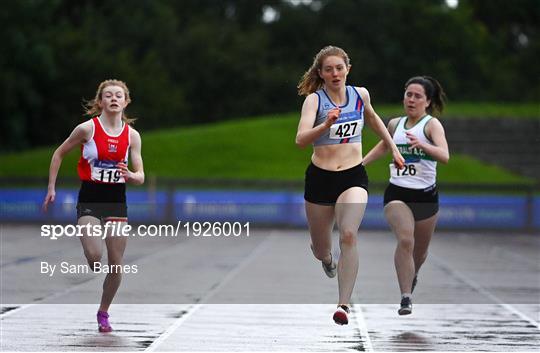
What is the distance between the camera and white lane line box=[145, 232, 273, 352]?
10820 mm

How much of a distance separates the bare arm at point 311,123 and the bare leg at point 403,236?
107 inches

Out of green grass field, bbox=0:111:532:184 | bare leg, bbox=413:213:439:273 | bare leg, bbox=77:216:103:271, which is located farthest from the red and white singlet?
green grass field, bbox=0:111:532:184

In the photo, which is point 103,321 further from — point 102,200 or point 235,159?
point 235,159

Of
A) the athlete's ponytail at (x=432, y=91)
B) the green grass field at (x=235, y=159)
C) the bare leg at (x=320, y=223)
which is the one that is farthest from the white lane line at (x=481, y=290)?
the green grass field at (x=235, y=159)

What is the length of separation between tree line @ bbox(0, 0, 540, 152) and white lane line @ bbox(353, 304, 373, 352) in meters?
47.6

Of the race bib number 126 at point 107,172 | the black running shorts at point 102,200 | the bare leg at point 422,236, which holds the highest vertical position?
the race bib number 126 at point 107,172

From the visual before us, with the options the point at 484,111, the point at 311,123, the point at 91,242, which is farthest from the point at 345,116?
the point at 484,111

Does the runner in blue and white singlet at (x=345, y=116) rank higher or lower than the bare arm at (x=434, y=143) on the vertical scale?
higher

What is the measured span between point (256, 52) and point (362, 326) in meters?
61.4

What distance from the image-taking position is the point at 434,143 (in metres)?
10.8

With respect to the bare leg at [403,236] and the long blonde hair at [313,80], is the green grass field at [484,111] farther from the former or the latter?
the long blonde hair at [313,80]

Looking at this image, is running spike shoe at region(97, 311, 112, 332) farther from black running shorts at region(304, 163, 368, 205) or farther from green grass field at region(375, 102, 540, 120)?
green grass field at region(375, 102, 540, 120)

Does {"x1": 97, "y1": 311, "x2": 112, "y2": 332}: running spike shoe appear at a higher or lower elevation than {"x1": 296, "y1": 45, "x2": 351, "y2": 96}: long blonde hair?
lower

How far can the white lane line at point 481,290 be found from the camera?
1345 centimetres
